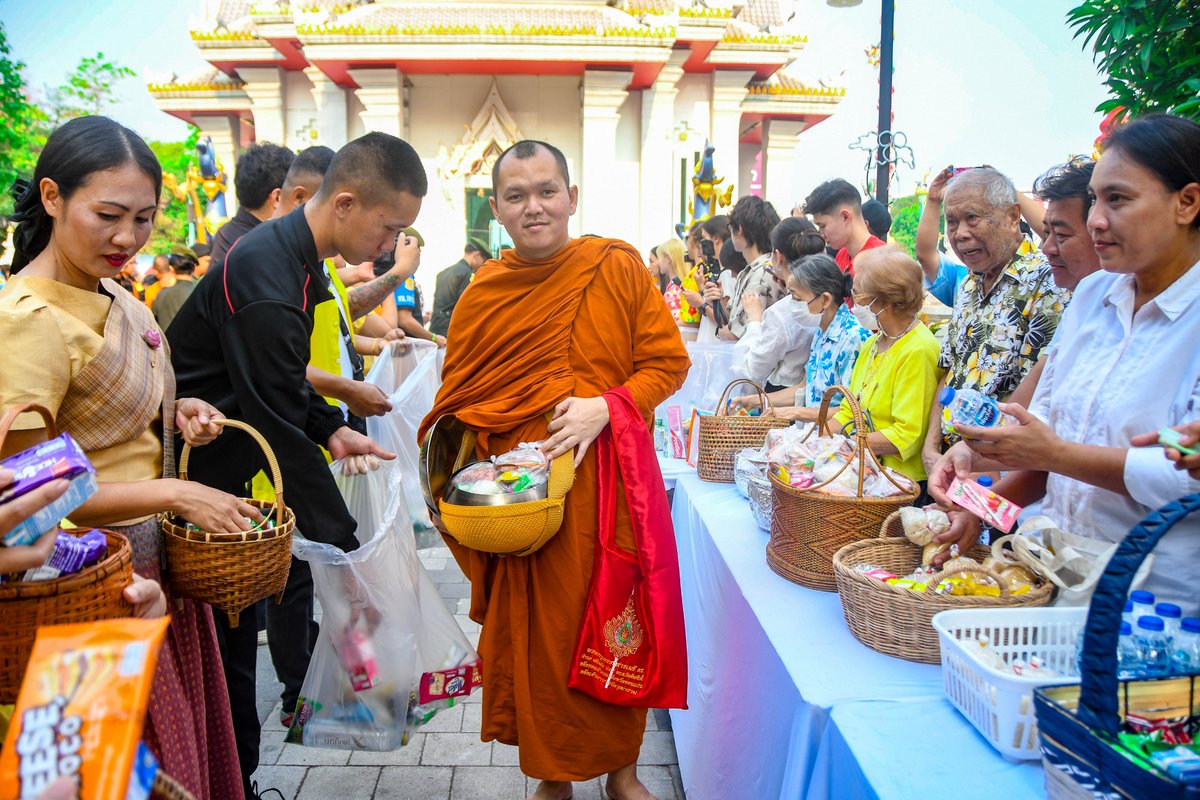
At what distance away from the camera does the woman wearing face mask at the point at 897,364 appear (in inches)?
100

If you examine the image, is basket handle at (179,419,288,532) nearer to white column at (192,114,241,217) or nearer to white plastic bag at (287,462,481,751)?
white plastic bag at (287,462,481,751)

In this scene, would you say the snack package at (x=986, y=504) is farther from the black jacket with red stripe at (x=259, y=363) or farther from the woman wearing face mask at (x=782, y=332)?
the woman wearing face mask at (x=782, y=332)

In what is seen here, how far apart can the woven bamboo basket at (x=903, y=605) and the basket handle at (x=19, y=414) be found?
4.88ft

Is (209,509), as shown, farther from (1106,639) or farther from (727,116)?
(727,116)

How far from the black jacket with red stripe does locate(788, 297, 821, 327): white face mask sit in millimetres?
2322

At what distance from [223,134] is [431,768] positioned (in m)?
18.8

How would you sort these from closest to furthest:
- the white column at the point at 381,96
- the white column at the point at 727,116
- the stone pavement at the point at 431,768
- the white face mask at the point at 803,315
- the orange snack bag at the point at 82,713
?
the orange snack bag at the point at 82,713, the stone pavement at the point at 431,768, the white face mask at the point at 803,315, the white column at the point at 381,96, the white column at the point at 727,116

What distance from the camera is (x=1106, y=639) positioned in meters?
0.93

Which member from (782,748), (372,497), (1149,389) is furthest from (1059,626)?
(372,497)

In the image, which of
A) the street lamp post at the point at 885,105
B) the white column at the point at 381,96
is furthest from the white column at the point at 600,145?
the street lamp post at the point at 885,105

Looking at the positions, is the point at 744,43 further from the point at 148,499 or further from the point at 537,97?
the point at 148,499

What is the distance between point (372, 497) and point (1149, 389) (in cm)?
235

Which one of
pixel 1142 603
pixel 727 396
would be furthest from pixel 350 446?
pixel 1142 603

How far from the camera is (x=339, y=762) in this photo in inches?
110
